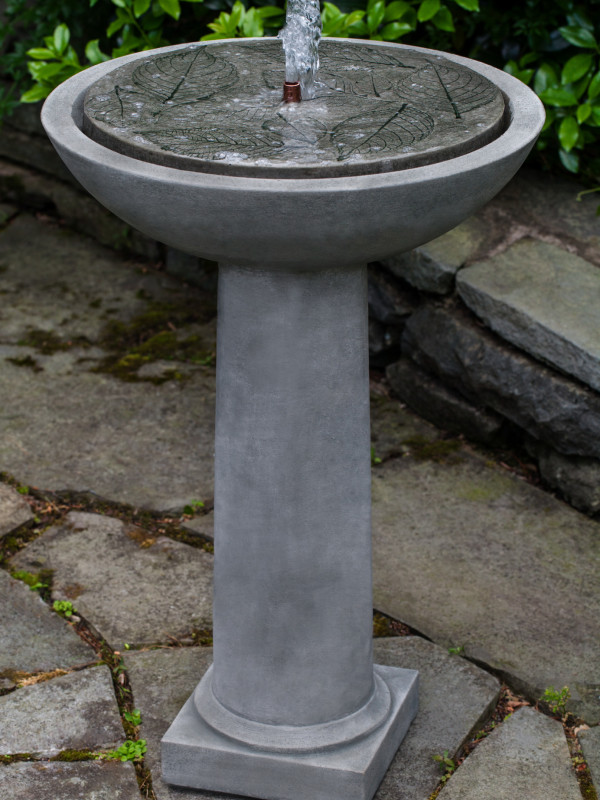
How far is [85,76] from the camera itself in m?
1.87

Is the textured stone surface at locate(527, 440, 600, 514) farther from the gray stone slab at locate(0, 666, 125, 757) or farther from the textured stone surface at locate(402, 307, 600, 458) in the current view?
the gray stone slab at locate(0, 666, 125, 757)

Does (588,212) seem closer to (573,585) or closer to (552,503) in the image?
(552,503)

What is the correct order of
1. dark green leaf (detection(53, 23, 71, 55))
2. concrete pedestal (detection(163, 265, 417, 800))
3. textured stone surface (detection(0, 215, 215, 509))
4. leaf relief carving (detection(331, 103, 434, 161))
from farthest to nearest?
1. dark green leaf (detection(53, 23, 71, 55))
2. textured stone surface (detection(0, 215, 215, 509))
3. concrete pedestal (detection(163, 265, 417, 800))
4. leaf relief carving (detection(331, 103, 434, 161))

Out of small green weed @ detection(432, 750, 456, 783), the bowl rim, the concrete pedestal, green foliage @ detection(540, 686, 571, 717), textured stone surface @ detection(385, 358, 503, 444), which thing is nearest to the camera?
the bowl rim

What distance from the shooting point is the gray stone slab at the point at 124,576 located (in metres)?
2.39

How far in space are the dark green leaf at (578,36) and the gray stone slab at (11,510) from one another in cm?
191

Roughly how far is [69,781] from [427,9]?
2171 millimetres

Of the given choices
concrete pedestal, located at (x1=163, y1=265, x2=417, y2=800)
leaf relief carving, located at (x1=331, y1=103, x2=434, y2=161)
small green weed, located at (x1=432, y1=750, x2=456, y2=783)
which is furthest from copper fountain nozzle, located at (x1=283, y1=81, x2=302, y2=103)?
small green weed, located at (x1=432, y1=750, x2=456, y2=783)

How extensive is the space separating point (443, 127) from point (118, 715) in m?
1.28

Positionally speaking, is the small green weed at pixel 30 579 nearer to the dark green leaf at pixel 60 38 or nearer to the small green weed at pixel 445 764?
the small green weed at pixel 445 764

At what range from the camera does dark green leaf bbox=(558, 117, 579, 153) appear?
2961 mm

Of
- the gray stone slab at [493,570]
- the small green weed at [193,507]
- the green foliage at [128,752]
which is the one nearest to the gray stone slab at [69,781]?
the green foliage at [128,752]

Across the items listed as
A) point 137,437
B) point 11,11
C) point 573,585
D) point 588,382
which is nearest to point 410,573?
point 573,585

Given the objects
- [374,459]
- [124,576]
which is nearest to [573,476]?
[374,459]
